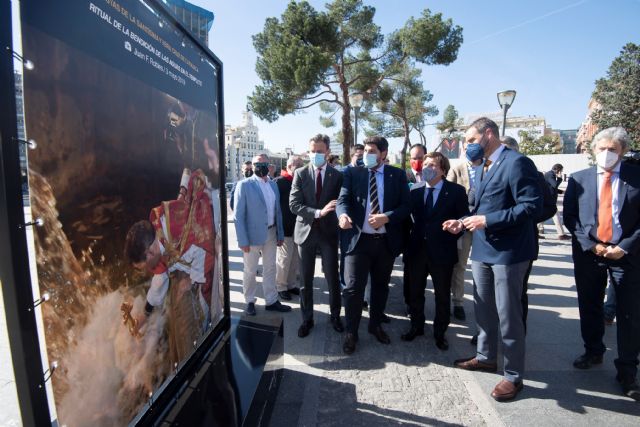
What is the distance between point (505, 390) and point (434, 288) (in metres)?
1.06

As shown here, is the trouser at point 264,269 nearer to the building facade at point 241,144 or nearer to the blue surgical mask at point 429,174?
the blue surgical mask at point 429,174

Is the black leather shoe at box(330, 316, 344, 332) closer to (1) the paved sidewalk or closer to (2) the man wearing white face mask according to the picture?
(1) the paved sidewalk

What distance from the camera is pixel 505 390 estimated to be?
2650mm

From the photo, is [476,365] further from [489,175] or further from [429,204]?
[489,175]

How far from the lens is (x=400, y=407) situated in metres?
2.54

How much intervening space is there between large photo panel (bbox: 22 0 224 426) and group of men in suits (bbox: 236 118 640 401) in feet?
5.63

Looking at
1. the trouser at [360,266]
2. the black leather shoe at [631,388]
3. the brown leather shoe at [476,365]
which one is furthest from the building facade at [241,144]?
the black leather shoe at [631,388]

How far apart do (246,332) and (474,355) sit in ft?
7.23

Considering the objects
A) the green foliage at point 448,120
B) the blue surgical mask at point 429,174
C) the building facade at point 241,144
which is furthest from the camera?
the building facade at point 241,144

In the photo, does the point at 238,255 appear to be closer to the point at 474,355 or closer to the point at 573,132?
the point at 474,355

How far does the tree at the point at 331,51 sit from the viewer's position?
16.8m

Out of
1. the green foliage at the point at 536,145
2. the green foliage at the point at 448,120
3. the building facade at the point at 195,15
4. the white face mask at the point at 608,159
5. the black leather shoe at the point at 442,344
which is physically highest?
the green foliage at the point at 448,120

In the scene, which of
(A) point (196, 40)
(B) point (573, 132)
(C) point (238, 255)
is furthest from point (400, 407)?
(B) point (573, 132)

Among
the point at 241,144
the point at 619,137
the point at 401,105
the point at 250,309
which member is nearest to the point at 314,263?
the point at 250,309
